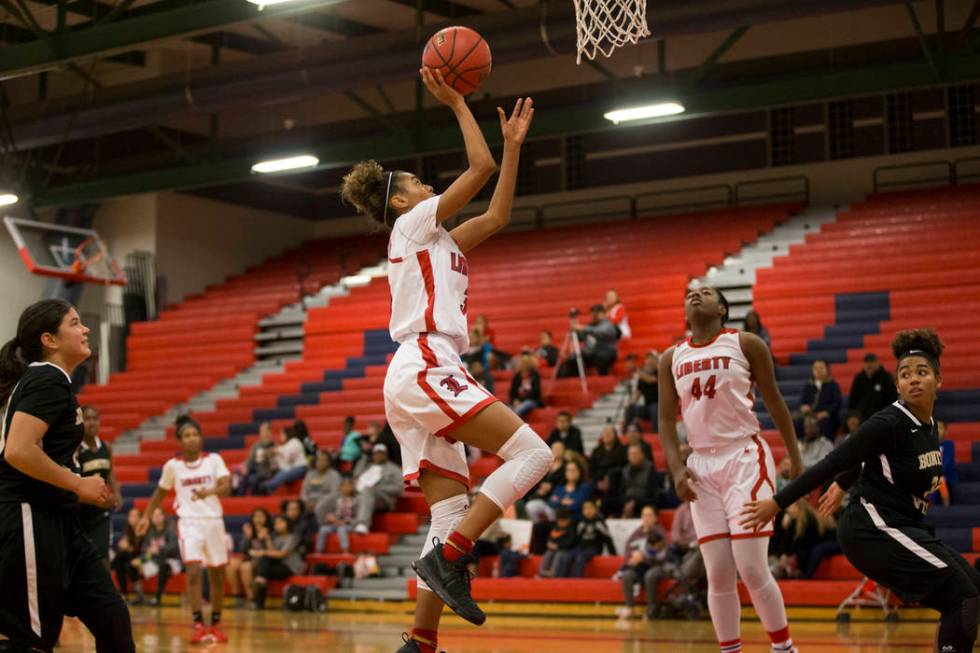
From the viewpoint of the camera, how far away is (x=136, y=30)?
14680 mm

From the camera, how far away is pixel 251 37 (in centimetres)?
2272

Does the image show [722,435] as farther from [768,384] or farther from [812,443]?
[812,443]

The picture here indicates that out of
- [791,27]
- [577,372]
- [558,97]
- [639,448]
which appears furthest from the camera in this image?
[558,97]

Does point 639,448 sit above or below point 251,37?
below

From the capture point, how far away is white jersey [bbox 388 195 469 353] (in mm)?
5332

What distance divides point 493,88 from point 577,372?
8.70m

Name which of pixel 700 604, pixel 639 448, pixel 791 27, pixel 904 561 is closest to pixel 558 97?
pixel 791 27

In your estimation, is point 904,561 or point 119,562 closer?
point 904,561

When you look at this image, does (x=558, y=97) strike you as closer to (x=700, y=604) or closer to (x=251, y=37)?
(x=251, y=37)

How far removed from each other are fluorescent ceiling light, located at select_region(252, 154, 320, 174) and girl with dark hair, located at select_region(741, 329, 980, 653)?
47.9 ft

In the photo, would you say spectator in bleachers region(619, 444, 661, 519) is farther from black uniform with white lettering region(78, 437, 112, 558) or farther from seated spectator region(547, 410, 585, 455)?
black uniform with white lettering region(78, 437, 112, 558)

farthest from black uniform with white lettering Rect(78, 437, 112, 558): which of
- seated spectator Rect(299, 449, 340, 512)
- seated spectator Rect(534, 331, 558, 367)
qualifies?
seated spectator Rect(534, 331, 558, 367)

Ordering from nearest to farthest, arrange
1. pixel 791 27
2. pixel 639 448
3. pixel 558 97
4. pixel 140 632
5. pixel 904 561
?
pixel 904 561
pixel 140 632
pixel 639 448
pixel 791 27
pixel 558 97

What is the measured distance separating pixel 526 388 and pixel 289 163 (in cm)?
557
